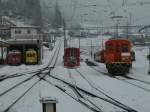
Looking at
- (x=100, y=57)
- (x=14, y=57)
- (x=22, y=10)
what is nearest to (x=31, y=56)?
(x=14, y=57)

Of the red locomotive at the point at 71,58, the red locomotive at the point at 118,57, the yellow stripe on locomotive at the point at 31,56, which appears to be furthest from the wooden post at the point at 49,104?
the yellow stripe on locomotive at the point at 31,56

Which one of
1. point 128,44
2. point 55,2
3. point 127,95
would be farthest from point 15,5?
point 127,95

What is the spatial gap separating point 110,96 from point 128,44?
60.9ft

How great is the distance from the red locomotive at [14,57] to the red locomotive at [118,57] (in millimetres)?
22569

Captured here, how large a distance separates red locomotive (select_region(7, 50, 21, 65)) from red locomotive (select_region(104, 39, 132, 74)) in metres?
22.6

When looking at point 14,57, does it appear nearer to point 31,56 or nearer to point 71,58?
point 31,56

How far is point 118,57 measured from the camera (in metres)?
36.7

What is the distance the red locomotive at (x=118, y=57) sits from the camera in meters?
36.0

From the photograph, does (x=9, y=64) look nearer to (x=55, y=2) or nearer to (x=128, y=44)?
(x=55, y=2)

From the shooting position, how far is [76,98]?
723 inches

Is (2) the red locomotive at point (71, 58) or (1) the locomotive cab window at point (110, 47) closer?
(1) the locomotive cab window at point (110, 47)

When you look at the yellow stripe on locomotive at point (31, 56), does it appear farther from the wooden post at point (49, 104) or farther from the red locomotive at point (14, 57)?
the wooden post at point (49, 104)

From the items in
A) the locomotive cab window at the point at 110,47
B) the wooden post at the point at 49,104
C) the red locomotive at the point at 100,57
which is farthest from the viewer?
the red locomotive at the point at 100,57

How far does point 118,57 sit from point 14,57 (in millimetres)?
24306
